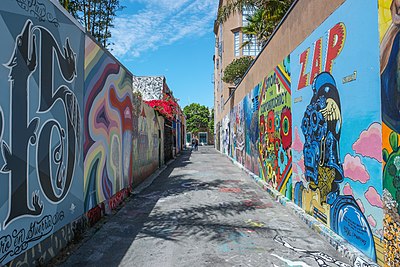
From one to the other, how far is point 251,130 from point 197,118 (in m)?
57.5

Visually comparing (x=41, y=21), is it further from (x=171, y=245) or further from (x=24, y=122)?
Result: (x=171, y=245)

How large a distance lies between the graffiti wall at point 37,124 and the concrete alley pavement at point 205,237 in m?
0.89

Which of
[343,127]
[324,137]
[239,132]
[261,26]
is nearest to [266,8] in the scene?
[261,26]

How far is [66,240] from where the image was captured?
15.1ft

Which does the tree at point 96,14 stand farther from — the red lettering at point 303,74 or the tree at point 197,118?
the tree at point 197,118

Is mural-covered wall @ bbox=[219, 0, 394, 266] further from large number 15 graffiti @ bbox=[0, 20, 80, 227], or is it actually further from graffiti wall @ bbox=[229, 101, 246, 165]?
graffiti wall @ bbox=[229, 101, 246, 165]

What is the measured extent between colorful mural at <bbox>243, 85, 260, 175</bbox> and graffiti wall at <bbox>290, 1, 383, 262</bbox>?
17.8 ft

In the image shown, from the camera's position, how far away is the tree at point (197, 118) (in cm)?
7050

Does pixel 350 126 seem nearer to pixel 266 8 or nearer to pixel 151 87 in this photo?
pixel 266 8

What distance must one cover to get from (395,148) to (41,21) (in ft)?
14.2

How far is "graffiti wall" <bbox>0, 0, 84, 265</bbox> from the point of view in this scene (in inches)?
128

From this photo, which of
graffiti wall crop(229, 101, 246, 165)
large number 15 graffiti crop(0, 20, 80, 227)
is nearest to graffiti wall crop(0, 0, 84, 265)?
large number 15 graffiti crop(0, 20, 80, 227)

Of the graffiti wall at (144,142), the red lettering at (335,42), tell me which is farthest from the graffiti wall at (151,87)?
the red lettering at (335,42)

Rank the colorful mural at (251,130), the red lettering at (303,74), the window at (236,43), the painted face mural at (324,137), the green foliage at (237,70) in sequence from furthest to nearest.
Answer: the window at (236,43), the green foliage at (237,70), the colorful mural at (251,130), the red lettering at (303,74), the painted face mural at (324,137)
